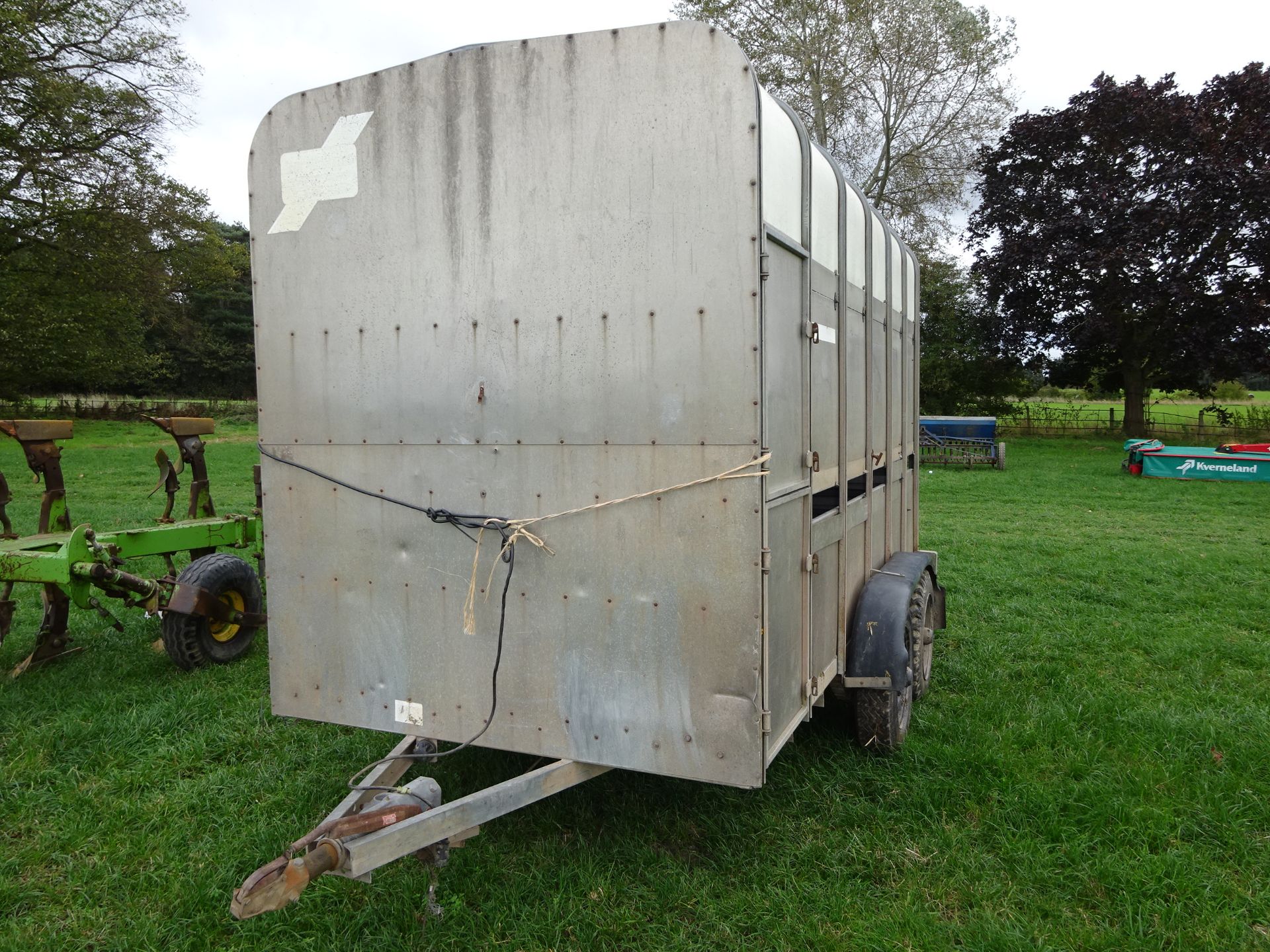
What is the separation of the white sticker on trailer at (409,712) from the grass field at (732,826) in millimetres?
564

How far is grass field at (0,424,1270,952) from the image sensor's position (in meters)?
3.12

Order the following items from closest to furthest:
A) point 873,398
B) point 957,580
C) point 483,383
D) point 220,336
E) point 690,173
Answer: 1. point 690,173
2. point 483,383
3. point 873,398
4. point 957,580
5. point 220,336

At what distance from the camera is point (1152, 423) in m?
29.3

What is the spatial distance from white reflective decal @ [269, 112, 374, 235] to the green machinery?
2.57m

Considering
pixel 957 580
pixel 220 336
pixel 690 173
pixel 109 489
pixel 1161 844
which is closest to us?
pixel 690 173

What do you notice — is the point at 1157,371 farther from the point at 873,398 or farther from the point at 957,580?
the point at 873,398

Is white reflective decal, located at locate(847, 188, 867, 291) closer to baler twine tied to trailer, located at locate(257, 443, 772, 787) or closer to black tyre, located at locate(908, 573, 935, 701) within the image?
black tyre, located at locate(908, 573, 935, 701)

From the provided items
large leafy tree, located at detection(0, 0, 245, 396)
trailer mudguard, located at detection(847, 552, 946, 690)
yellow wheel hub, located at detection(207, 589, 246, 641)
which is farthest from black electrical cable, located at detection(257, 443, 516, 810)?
large leafy tree, located at detection(0, 0, 245, 396)

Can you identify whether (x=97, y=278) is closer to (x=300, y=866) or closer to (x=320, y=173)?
(x=320, y=173)

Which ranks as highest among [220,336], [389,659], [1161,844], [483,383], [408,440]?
[220,336]

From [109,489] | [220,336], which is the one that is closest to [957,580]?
[109,489]

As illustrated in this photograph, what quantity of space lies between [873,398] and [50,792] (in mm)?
4549

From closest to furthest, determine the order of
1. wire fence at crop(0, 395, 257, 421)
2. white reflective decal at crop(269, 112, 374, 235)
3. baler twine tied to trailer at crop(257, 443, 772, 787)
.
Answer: baler twine tied to trailer at crop(257, 443, 772, 787)
white reflective decal at crop(269, 112, 374, 235)
wire fence at crop(0, 395, 257, 421)

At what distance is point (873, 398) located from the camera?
490cm
